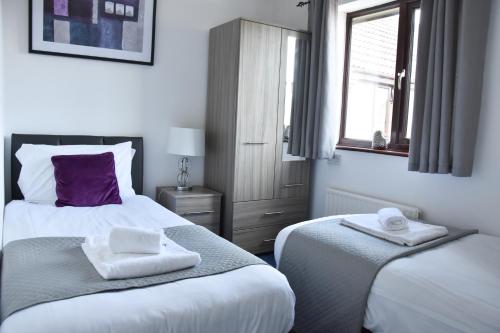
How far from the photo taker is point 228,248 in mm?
1971

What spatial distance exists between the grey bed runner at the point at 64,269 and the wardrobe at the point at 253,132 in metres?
1.37

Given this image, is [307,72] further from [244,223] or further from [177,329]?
[177,329]

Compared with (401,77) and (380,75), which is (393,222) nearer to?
(401,77)

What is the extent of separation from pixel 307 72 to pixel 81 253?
2440mm

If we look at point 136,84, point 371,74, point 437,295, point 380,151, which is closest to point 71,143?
point 136,84

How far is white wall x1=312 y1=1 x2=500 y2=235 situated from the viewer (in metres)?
2.50

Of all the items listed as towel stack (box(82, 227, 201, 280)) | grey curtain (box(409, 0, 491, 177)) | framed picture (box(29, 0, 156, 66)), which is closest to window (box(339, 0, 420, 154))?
grey curtain (box(409, 0, 491, 177))

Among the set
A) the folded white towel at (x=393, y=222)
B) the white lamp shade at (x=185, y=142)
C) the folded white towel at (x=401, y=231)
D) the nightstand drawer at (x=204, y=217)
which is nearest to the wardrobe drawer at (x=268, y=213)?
the nightstand drawer at (x=204, y=217)

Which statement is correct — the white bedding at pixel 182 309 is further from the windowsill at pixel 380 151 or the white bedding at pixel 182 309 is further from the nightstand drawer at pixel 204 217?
the windowsill at pixel 380 151

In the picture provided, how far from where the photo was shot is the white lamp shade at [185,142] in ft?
11.0

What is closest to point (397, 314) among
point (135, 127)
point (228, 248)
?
point (228, 248)

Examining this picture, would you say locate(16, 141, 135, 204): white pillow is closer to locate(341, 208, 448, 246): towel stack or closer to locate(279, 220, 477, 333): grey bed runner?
locate(279, 220, 477, 333): grey bed runner

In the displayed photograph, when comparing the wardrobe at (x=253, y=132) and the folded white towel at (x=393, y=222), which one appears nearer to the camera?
the folded white towel at (x=393, y=222)

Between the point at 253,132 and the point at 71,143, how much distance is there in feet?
4.60
